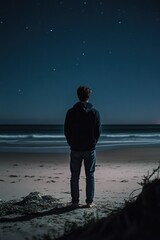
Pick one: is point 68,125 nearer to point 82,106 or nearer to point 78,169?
point 82,106

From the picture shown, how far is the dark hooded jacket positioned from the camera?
682 cm

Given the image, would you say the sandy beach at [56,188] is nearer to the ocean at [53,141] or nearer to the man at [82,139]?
the man at [82,139]

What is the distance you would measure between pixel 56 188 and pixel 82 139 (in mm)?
2480

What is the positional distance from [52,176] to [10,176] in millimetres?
1092

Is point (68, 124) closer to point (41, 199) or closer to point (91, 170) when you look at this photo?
point (91, 170)

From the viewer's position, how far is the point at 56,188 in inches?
352

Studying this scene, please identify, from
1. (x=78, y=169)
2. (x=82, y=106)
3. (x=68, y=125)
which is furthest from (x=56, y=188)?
(x=82, y=106)

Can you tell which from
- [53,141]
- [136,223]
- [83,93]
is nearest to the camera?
[136,223]

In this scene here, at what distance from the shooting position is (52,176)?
10719mm

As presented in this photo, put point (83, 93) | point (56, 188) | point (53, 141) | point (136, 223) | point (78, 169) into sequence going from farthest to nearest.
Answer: point (53, 141) < point (56, 188) < point (78, 169) < point (83, 93) < point (136, 223)

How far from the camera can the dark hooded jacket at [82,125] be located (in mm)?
6824

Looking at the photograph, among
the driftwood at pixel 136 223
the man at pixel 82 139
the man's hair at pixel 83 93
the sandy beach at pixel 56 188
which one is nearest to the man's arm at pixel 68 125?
the man at pixel 82 139

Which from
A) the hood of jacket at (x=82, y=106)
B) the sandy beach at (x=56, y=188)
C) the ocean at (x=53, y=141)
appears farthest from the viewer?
the ocean at (x=53, y=141)

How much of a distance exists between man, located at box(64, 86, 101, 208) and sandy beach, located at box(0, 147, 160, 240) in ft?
1.11
